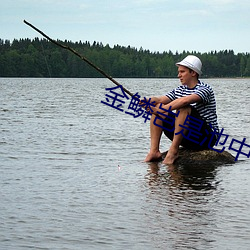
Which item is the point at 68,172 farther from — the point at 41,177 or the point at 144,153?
the point at 144,153

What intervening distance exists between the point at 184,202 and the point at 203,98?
8.23ft

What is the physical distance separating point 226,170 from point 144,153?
250 cm

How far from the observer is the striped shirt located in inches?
348

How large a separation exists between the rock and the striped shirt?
0.45 m

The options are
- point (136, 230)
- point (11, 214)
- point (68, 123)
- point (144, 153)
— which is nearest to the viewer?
point (136, 230)

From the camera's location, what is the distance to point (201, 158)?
9422mm

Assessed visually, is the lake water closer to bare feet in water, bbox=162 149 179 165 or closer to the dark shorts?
bare feet in water, bbox=162 149 179 165

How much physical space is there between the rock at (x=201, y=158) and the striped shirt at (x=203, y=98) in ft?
1.47

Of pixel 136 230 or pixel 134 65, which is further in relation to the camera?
pixel 134 65

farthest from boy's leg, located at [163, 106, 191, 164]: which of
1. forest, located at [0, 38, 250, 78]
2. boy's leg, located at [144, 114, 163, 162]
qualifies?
forest, located at [0, 38, 250, 78]

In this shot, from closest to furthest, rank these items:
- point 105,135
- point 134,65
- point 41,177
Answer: point 41,177 → point 105,135 → point 134,65

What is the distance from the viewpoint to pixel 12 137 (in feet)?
43.9

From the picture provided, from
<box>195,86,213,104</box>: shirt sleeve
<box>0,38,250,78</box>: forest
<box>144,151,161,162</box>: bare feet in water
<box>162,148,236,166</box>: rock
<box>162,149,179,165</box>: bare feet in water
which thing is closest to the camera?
<box>195,86,213,104</box>: shirt sleeve

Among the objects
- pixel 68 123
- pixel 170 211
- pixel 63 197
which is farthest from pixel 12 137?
pixel 170 211
